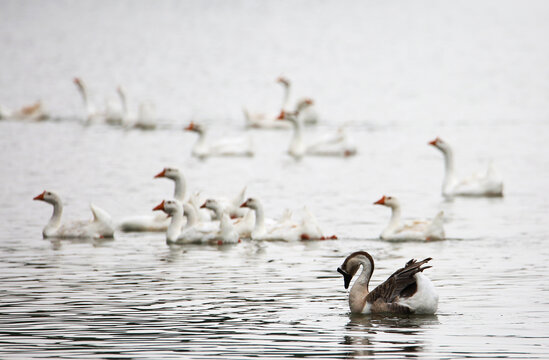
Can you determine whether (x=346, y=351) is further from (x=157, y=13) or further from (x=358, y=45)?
(x=157, y=13)

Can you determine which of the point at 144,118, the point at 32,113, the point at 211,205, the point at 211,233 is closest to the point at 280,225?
the point at 211,233

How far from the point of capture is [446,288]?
15359 mm

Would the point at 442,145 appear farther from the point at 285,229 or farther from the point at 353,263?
the point at 353,263

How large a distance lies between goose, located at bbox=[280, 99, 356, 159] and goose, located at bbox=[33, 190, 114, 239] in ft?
45.3

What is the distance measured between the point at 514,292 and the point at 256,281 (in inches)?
131

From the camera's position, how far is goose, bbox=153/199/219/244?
1980 cm

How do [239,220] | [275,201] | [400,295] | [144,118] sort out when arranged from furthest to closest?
[144,118] → [275,201] → [239,220] → [400,295]

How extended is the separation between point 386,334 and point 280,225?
7.51m

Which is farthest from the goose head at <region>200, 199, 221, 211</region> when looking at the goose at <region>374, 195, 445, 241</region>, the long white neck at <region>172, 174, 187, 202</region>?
the goose at <region>374, 195, 445, 241</region>

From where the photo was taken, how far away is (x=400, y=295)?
13.6m

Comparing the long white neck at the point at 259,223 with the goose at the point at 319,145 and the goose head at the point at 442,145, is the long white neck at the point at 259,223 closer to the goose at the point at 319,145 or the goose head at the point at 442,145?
the goose head at the point at 442,145

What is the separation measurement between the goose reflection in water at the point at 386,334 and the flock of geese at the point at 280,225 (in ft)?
0.66

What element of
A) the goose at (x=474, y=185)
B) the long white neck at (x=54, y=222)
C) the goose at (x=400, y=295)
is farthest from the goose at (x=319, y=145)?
the goose at (x=400, y=295)

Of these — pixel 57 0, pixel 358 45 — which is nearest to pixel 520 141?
pixel 358 45
